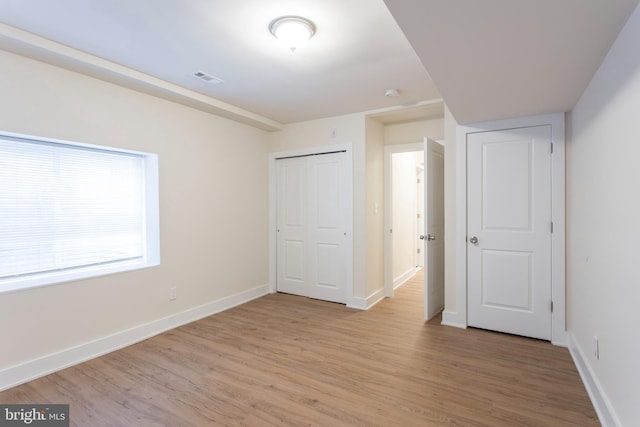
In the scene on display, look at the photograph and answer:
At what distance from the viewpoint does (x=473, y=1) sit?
4.46 ft

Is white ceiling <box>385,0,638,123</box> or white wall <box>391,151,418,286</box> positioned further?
white wall <box>391,151,418,286</box>

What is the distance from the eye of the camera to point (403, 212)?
5.32m

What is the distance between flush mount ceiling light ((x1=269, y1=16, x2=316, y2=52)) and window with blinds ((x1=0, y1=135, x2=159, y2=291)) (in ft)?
6.57

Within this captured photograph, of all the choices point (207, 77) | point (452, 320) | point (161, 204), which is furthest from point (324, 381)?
point (207, 77)

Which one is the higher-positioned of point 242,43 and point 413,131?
point 242,43

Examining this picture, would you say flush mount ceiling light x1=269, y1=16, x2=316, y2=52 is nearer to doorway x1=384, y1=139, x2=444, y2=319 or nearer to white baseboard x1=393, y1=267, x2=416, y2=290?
doorway x1=384, y1=139, x2=444, y2=319

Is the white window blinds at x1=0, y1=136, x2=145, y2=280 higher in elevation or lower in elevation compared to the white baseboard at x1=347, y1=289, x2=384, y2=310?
higher

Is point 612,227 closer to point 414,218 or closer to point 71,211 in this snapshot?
point 71,211

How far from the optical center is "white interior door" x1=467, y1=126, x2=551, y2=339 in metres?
3.02

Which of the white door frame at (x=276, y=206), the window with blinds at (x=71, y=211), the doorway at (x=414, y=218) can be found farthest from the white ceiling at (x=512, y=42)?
the window with blinds at (x=71, y=211)

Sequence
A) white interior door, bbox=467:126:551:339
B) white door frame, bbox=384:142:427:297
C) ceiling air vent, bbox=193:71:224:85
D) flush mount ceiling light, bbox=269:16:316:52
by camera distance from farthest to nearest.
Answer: white door frame, bbox=384:142:427:297, white interior door, bbox=467:126:551:339, ceiling air vent, bbox=193:71:224:85, flush mount ceiling light, bbox=269:16:316:52

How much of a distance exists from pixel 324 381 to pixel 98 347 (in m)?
2.06

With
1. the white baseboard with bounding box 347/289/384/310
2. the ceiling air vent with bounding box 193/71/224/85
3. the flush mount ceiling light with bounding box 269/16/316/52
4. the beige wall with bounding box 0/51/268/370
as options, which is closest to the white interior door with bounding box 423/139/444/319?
the white baseboard with bounding box 347/289/384/310

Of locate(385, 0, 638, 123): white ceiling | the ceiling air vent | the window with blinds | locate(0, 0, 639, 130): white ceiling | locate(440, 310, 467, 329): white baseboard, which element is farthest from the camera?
locate(440, 310, 467, 329): white baseboard
